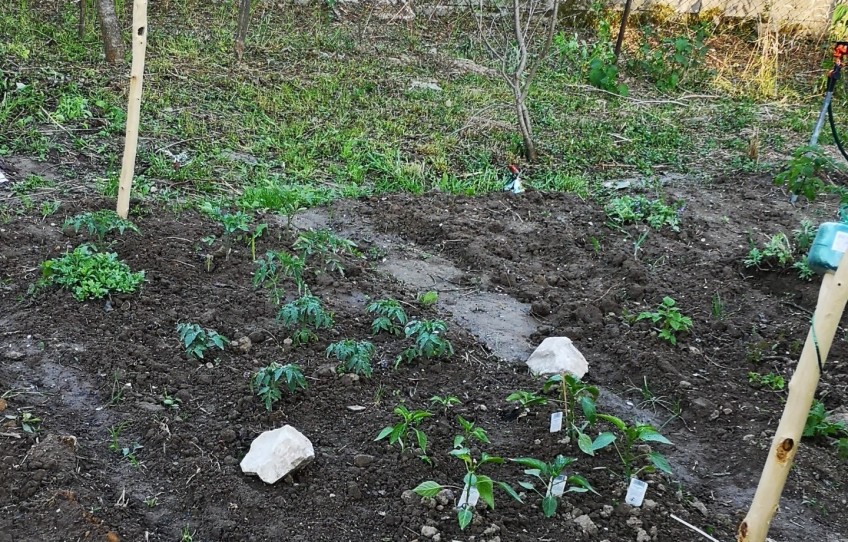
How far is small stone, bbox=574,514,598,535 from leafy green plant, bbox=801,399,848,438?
1.09 metres

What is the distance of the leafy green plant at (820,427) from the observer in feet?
10.0

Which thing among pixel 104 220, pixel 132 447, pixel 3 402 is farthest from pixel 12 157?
pixel 132 447

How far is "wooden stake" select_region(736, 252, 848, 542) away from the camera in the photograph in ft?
6.66

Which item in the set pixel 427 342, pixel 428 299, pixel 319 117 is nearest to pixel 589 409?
pixel 427 342

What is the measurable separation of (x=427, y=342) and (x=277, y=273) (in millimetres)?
1052

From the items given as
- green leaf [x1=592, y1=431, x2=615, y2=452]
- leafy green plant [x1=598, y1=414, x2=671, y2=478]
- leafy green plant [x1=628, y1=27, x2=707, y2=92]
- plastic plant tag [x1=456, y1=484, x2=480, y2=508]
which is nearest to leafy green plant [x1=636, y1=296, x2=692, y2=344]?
leafy green plant [x1=598, y1=414, x2=671, y2=478]

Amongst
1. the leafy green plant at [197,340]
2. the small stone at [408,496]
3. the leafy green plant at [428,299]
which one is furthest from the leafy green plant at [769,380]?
the leafy green plant at [197,340]

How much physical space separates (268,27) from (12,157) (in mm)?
3869

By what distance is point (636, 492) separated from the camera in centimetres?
258

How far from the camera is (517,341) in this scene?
12.5 feet

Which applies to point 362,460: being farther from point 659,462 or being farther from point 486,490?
point 659,462

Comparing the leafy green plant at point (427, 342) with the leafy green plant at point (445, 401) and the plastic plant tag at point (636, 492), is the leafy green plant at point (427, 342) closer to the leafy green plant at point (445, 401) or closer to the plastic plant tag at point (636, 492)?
the leafy green plant at point (445, 401)

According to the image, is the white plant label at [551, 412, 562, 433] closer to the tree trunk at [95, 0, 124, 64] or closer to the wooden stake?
the wooden stake

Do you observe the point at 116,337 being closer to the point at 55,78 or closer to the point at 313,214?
the point at 313,214
